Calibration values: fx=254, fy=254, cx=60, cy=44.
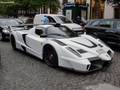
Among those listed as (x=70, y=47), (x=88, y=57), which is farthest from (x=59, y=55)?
(x=88, y=57)

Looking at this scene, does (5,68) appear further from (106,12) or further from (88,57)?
(106,12)

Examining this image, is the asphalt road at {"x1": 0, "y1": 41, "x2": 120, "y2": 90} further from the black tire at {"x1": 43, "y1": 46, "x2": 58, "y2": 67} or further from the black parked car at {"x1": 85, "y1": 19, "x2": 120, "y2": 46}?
the black parked car at {"x1": 85, "y1": 19, "x2": 120, "y2": 46}

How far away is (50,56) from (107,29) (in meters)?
4.04

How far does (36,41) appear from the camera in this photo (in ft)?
28.2

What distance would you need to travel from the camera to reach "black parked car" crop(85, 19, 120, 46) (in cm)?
1046

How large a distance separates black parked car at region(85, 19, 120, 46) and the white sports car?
239 centimetres

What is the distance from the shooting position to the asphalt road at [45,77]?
6.00m

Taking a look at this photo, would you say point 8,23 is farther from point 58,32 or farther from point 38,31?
point 58,32

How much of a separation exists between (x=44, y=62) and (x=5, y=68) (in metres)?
1.34

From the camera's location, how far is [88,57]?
7.03 m

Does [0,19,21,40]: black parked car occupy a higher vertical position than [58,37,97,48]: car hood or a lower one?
lower

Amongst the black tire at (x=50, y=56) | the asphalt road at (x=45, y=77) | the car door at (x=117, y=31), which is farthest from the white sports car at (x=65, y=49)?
the car door at (x=117, y=31)

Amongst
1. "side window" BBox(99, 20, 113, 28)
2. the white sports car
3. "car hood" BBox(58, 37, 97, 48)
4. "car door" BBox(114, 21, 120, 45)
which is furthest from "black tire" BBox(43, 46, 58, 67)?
"side window" BBox(99, 20, 113, 28)

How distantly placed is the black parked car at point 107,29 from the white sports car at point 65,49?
239 cm
